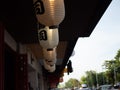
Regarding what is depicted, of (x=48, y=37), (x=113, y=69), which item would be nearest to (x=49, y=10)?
(x=48, y=37)

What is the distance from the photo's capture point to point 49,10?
634 cm

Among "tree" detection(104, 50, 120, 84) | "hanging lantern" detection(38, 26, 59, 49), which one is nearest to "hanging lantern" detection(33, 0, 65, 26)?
"hanging lantern" detection(38, 26, 59, 49)

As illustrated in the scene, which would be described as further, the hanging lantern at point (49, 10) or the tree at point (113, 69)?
the tree at point (113, 69)

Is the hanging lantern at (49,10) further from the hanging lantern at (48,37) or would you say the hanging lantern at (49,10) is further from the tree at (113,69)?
the tree at (113,69)

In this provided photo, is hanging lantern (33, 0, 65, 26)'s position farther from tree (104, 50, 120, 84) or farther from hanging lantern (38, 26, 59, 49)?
tree (104, 50, 120, 84)

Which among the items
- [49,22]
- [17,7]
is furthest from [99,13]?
[49,22]

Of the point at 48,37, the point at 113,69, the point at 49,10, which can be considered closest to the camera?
the point at 49,10

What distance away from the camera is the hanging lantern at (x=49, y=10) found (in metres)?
6.32

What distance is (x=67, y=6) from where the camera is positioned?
357 inches

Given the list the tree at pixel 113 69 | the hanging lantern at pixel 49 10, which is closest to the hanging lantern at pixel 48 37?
the hanging lantern at pixel 49 10

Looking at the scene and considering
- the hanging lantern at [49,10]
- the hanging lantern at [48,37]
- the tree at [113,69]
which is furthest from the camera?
the tree at [113,69]

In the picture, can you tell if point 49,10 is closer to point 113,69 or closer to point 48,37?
point 48,37

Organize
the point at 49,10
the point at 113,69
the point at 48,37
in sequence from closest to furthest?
the point at 49,10, the point at 48,37, the point at 113,69

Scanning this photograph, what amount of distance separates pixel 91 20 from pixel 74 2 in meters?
1.87
